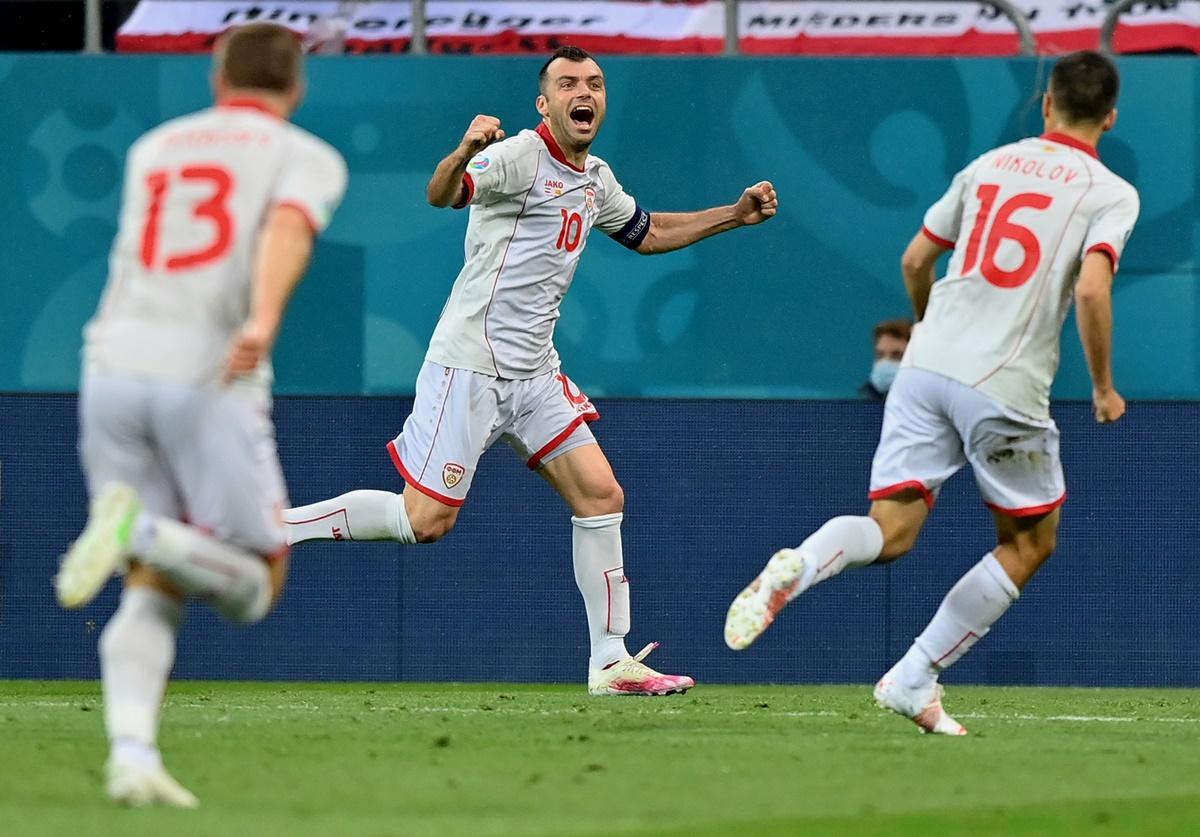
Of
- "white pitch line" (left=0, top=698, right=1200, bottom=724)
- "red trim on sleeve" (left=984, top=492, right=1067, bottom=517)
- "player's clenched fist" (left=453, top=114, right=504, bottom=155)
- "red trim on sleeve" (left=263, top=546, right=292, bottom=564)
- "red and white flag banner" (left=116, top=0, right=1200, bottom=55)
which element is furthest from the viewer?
"red and white flag banner" (left=116, top=0, right=1200, bottom=55)

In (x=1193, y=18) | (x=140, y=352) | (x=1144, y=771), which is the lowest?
(x=1144, y=771)

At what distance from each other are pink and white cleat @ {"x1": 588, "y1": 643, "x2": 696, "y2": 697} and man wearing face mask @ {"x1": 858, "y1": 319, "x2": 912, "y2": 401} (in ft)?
12.2

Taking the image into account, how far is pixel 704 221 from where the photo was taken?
8.70m

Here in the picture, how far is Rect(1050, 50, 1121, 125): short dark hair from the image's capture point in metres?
6.69

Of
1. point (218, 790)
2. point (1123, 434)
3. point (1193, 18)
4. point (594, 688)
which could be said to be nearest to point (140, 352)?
point (218, 790)

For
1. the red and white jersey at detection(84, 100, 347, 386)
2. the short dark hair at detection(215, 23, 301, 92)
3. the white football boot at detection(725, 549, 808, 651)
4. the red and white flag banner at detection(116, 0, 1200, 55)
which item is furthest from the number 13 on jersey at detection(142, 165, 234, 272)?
the red and white flag banner at detection(116, 0, 1200, 55)

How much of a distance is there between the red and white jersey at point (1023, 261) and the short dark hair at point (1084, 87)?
3.8 inches

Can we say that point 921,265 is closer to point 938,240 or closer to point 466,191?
point 938,240

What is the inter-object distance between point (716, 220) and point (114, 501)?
168 inches

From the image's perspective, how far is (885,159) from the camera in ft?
40.1

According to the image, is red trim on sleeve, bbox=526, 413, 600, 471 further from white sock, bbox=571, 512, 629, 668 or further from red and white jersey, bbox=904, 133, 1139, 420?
red and white jersey, bbox=904, 133, 1139, 420

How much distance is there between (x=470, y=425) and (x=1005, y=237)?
95.8 inches

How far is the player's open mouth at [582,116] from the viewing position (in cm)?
833

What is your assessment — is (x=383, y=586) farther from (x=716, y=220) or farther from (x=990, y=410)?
(x=990, y=410)
